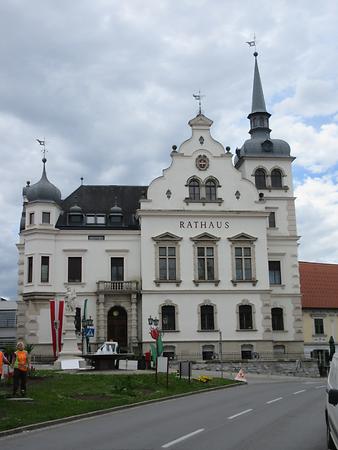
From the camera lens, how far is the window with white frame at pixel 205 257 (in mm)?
52969

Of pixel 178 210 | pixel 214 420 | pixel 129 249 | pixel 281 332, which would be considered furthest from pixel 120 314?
pixel 214 420

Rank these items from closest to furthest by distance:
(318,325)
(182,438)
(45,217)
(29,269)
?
(182,438) → (29,269) → (45,217) → (318,325)

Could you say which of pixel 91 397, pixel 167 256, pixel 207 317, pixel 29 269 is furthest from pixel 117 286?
pixel 91 397

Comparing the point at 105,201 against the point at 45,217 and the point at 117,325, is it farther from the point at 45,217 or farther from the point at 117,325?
the point at 117,325

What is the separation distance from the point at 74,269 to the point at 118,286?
13.1ft

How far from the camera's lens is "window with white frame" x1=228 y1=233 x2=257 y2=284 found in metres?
53.4

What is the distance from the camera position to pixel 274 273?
183 feet

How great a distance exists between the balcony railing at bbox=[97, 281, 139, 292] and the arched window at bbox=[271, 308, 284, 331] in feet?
39.6

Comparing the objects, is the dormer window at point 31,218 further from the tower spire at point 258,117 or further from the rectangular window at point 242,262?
the tower spire at point 258,117

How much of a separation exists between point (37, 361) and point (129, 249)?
11829 millimetres

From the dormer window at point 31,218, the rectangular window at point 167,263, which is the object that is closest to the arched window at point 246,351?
the rectangular window at point 167,263

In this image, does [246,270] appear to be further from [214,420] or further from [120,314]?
[214,420]

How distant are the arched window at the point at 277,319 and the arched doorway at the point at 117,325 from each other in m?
12.7

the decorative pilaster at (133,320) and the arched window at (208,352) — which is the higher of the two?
the decorative pilaster at (133,320)
